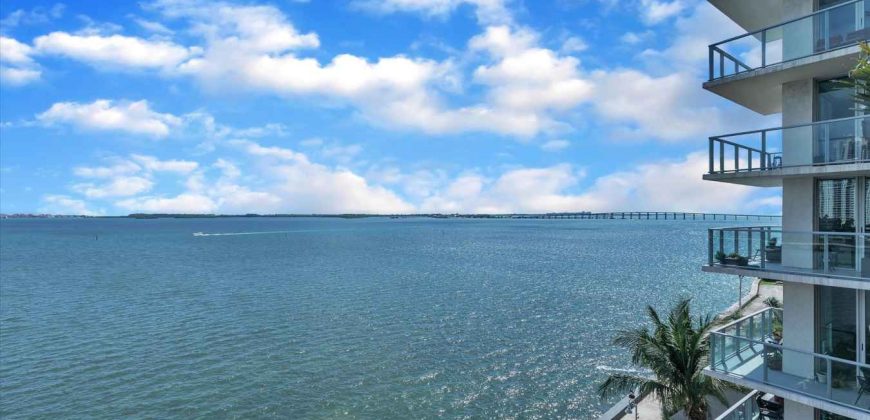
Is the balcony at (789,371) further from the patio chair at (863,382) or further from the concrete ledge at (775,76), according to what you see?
the concrete ledge at (775,76)

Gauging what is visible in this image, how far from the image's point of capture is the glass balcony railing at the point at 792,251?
9930 millimetres

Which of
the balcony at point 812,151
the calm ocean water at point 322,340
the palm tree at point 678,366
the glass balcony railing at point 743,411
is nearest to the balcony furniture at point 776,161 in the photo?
the balcony at point 812,151

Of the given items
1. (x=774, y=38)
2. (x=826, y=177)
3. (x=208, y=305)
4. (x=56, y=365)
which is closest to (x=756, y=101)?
(x=774, y=38)

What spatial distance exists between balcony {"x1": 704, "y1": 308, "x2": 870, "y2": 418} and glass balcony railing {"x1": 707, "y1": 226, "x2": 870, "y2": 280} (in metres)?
1.80

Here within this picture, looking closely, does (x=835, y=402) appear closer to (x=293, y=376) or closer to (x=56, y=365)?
(x=293, y=376)

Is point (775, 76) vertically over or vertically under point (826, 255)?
over

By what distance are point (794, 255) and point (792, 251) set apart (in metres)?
0.10

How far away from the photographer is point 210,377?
27.6 meters

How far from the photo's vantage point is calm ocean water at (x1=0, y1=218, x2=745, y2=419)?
81.1 ft

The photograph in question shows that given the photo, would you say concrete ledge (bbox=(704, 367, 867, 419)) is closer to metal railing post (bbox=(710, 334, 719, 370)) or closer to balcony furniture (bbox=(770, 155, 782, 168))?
metal railing post (bbox=(710, 334, 719, 370))

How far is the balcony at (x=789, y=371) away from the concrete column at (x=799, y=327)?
2 centimetres

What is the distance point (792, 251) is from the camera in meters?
11.1

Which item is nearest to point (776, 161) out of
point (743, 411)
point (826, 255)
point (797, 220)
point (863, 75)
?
point (797, 220)

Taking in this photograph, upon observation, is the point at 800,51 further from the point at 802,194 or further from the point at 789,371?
the point at 789,371
